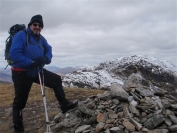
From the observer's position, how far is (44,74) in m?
8.22

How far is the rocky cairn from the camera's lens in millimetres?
7645

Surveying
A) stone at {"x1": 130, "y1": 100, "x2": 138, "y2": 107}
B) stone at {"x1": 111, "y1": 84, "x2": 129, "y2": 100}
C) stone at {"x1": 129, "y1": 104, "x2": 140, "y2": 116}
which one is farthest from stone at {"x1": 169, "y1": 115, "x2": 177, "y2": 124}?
stone at {"x1": 111, "y1": 84, "x2": 129, "y2": 100}

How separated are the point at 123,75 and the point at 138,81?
40038mm

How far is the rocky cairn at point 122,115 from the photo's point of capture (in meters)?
7.64

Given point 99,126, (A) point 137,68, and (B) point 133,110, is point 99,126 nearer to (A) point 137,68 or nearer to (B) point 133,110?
(B) point 133,110

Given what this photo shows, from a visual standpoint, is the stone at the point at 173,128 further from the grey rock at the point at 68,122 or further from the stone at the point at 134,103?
the grey rock at the point at 68,122

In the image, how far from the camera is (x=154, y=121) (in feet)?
25.1

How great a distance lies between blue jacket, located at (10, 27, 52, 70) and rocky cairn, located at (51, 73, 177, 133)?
2.72 metres

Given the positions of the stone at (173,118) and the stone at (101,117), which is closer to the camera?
the stone at (173,118)

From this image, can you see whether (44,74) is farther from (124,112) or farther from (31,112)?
(31,112)

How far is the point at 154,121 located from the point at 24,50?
17.4 feet

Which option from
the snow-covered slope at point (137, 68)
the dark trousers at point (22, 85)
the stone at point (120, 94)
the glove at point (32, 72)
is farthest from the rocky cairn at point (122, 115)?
the snow-covered slope at point (137, 68)

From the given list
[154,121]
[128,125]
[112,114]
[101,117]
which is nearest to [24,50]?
[101,117]

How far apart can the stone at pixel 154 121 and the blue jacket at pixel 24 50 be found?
4.37 meters
